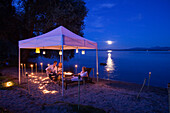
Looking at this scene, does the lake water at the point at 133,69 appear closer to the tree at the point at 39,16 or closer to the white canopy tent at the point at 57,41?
the white canopy tent at the point at 57,41

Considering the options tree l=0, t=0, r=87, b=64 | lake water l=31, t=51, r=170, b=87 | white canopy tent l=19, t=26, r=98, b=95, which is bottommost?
lake water l=31, t=51, r=170, b=87

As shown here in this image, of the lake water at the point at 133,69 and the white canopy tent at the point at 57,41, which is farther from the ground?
the white canopy tent at the point at 57,41

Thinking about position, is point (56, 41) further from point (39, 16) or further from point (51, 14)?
point (39, 16)

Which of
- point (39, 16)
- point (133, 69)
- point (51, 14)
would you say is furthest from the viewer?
point (133, 69)

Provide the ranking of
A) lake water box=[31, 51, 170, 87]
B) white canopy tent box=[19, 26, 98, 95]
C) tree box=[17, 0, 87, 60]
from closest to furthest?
white canopy tent box=[19, 26, 98, 95]
tree box=[17, 0, 87, 60]
lake water box=[31, 51, 170, 87]

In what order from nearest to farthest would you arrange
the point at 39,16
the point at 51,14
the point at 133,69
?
the point at 51,14
the point at 39,16
the point at 133,69

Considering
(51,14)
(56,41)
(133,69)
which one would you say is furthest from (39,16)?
(133,69)

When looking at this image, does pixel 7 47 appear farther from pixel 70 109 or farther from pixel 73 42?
pixel 70 109

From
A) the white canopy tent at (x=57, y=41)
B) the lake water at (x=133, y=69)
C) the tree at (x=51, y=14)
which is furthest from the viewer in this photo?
the lake water at (x=133, y=69)

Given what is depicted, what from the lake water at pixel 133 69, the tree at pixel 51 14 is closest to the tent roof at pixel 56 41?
the lake water at pixel 133 69

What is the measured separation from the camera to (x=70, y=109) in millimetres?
2879

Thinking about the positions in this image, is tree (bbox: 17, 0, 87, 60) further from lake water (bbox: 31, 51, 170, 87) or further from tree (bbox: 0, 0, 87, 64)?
lake water (bbox: 31, 51, 170, 87)

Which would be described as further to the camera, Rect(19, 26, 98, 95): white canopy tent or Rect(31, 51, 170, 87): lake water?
Rect(31, 51, 170, 87): lake water

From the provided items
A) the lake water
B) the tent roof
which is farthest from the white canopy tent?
the lake water
